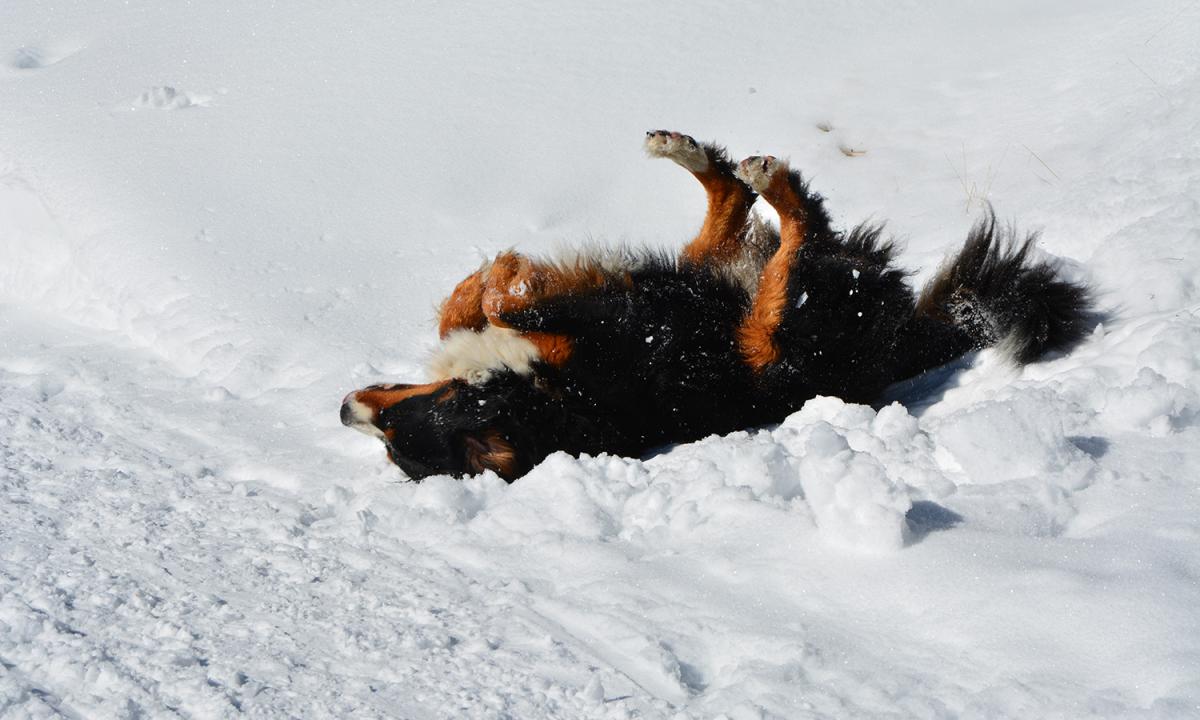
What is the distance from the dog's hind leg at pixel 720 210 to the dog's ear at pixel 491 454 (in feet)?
3.65

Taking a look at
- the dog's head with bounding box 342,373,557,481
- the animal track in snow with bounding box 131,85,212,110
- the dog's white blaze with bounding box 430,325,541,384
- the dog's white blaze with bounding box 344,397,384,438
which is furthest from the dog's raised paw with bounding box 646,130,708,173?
the animal track in snow with bounding box 131,85,212,110

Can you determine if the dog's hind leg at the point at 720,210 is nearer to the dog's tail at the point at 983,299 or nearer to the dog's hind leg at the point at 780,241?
the dog's hind leg at the point at 780,241

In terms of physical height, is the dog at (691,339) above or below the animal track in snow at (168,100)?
below

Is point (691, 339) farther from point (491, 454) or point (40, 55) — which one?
point (40, 55)

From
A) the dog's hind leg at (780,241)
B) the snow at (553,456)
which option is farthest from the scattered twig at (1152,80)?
the dog's hind leg at (780,241)

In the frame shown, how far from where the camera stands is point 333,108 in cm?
570

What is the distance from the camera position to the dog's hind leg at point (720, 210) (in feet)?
13.5

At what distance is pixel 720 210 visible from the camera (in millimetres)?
4203

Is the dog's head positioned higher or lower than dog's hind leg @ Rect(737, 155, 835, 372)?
lower

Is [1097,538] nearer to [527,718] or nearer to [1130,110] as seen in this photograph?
[527,718]

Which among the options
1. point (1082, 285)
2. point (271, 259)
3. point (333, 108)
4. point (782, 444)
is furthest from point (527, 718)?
point (333, 108)

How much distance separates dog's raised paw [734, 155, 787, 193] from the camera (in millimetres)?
3801

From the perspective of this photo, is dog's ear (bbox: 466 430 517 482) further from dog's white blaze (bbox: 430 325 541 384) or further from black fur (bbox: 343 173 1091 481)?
dog's white blaze (bbox: 430 325 541 384)

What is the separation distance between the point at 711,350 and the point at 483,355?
0.82 metres
